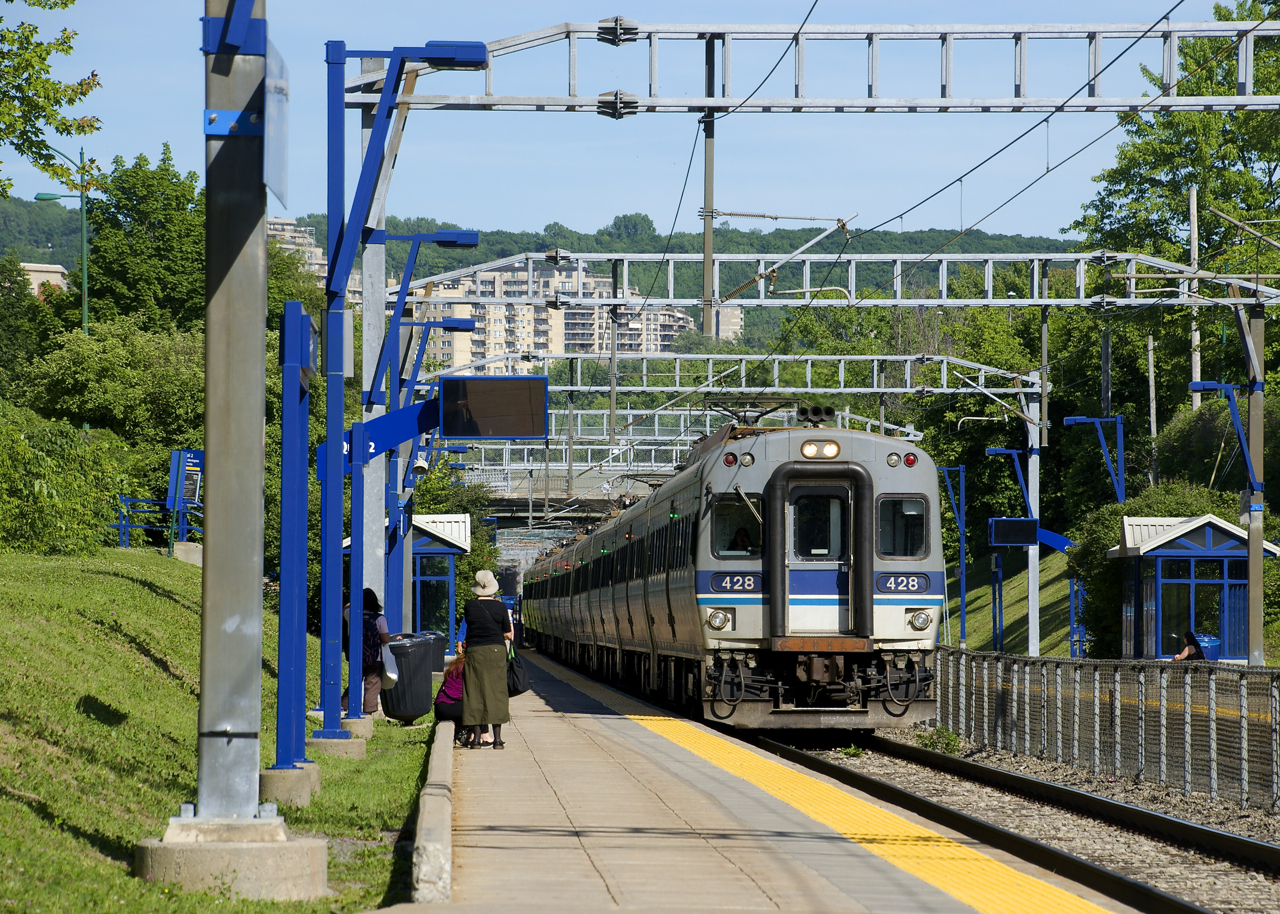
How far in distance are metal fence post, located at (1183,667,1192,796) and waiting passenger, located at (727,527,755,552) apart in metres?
5.60

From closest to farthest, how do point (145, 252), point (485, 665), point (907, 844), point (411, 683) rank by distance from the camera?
point (907, 844) < point (485, 665) < point (411, 683) < point (145, 252)

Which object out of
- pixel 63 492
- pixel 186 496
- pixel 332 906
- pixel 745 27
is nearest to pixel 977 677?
pixel 745 27

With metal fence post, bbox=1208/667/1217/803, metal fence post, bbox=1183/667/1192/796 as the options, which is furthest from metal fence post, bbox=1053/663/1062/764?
metal fence post, bbox=1208/667/1217/803

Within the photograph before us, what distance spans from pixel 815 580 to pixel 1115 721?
3775 millimetres

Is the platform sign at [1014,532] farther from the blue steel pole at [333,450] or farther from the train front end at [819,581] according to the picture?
the blue steel pole at [333,450]

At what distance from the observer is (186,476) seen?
3797 cm

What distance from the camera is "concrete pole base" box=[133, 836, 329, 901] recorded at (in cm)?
712

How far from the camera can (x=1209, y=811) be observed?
13477 mm

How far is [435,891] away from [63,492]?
22.6 m

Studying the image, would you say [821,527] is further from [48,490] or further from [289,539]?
[48,490]

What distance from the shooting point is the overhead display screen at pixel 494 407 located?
700 inches

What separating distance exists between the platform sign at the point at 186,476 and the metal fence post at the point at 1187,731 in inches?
1050

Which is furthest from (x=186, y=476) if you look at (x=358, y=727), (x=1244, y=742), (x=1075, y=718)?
(x=1244, y=742)

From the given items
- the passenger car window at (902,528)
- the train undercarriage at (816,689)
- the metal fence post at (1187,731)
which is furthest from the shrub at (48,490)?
the metal fence post at (1187,731)
